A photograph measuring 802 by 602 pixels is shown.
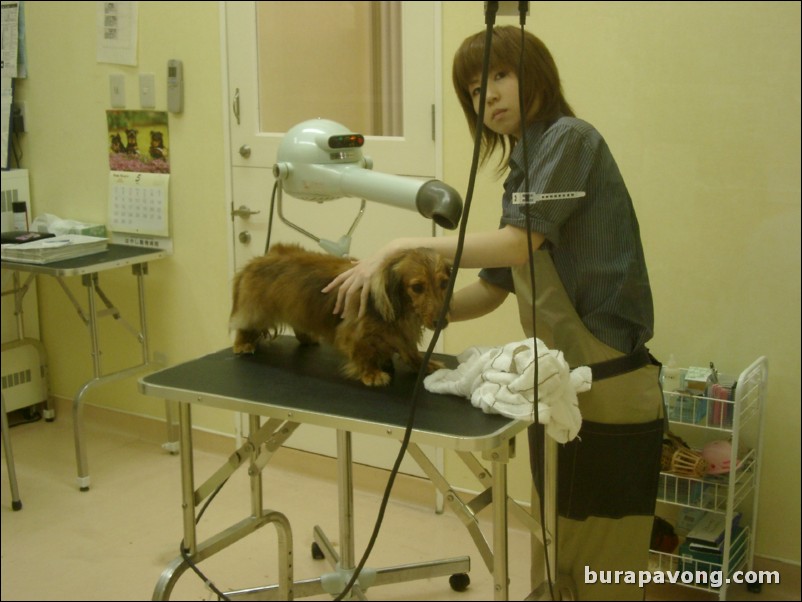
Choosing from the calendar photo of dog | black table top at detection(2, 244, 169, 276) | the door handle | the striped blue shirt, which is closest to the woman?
the striped blue shirt

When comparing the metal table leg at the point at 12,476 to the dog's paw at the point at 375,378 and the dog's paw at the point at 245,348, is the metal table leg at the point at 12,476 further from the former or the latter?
the dog's paw at the point at 375,378

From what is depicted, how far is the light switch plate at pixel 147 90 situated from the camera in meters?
3.21

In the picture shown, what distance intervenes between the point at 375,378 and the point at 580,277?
15.6 inches

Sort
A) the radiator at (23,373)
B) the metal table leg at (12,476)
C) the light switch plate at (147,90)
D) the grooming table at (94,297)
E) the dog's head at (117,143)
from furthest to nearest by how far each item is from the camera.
→ 1. the radiator at (23,373)
2. the dog's head at (117,143)
3. the light switch plate at (147,90)
4. the grooming table at (94,297)
5. the metal table leg at (12,476)

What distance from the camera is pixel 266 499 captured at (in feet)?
9.55

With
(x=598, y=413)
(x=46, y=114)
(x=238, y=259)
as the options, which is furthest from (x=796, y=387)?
(x=46, y=114)

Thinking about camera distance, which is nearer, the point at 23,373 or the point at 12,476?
the point at 12,476

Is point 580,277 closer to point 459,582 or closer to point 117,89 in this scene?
point 459,582

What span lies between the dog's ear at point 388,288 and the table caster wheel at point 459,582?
34.4 inches

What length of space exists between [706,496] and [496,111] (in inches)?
45.2

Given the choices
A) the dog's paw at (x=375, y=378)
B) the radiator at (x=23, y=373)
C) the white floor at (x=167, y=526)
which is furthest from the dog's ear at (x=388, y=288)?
the radiator at (x=23, y=373)

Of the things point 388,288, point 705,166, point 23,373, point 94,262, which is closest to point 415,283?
point 388,288

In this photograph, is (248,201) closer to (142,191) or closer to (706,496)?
(142,191)

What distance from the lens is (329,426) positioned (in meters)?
1.45
